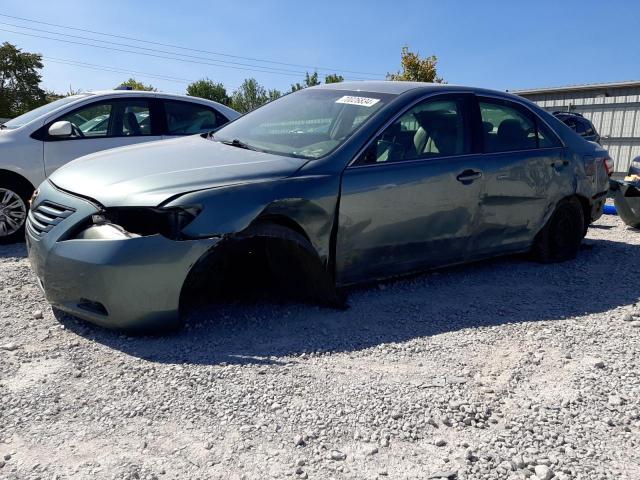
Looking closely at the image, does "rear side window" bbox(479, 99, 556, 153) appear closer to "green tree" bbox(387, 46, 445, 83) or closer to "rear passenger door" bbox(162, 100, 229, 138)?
"rear passenger door" bbox(162, 100, 229, 138)

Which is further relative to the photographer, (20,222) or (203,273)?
(20,222)

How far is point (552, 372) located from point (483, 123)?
Result: 7.62ft

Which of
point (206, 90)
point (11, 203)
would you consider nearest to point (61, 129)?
point (11, 203)

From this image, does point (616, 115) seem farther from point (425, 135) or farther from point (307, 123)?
point (307, 123)

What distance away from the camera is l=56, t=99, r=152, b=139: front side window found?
6578 millimetres

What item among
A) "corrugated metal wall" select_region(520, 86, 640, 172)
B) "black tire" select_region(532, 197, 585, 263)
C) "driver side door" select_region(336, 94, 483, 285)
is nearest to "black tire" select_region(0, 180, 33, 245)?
"driver side door" select_region(336, 94, 483, 285)

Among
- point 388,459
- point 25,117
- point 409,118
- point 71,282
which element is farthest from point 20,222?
point 388,459

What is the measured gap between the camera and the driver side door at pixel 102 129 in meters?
6.28

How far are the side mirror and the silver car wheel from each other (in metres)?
0.76

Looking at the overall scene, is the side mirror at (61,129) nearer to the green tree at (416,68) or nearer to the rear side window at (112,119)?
the rear side window at (112,119)

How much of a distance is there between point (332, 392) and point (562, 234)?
3.63 meters

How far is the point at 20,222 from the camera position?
6.05 metres

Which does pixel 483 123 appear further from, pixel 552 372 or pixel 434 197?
pixel 552 372

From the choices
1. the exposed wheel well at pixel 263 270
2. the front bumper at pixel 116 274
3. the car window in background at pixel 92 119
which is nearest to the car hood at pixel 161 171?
the front bumper at pixel 116 274
